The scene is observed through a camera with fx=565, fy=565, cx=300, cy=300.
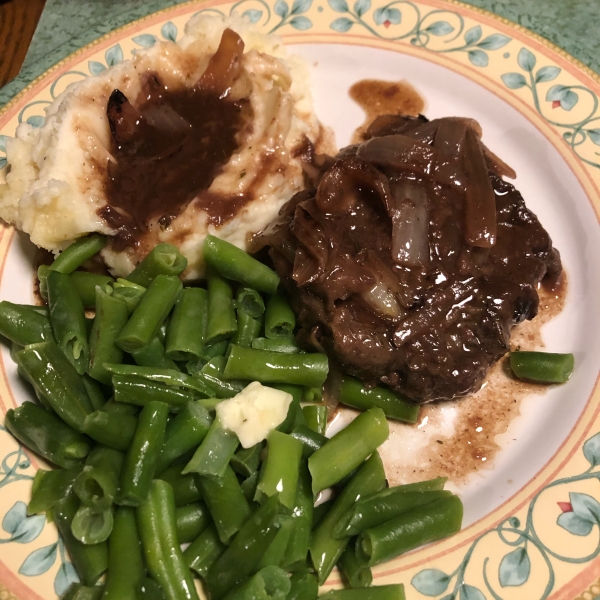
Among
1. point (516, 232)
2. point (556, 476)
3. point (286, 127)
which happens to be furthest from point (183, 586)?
point (286, 127)

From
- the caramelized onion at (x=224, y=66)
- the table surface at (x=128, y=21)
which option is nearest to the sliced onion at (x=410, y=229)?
the caramelized onion at (x=224, y=66)

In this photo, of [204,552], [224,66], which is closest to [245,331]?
[204,552]

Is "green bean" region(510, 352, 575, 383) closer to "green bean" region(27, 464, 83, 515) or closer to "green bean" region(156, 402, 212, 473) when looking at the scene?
"green bean" region(156, 402, 212, 473)

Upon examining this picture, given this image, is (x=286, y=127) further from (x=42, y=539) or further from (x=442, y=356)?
(x=42, y=539)

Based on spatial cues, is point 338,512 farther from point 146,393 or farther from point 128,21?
point 128,21

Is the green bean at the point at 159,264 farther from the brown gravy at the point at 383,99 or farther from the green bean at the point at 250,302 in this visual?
the brown gravy at the point at 383,99

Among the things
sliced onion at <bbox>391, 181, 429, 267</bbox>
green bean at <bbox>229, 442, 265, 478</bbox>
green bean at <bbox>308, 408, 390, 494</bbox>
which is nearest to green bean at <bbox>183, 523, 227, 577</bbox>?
green bean at <bbox>229, 442, 265, 478</bbox>
